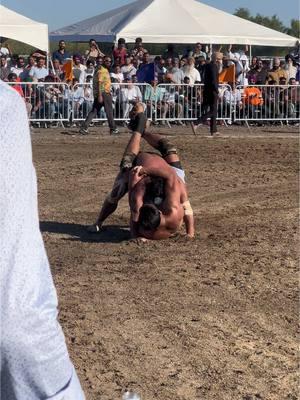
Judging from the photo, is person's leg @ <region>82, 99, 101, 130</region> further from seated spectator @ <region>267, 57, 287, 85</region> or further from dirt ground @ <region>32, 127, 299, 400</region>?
seated spectator @ <region>267, 57, 287, 85</region>

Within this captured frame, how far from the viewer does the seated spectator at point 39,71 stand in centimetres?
2217

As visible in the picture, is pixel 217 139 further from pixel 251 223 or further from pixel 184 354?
pixel 184 354

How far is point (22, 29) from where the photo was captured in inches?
886

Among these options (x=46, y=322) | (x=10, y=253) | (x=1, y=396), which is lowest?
(x=1, y=396)

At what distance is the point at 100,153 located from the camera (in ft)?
56.9

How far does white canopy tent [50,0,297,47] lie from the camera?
93.3 ft

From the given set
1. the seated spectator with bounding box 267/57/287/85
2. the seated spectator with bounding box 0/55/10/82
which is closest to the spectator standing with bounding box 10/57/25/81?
the seated spectator with bounding box 0/55/10/82

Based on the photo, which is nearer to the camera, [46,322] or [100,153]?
[46,322]

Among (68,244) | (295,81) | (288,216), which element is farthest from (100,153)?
(295,81)

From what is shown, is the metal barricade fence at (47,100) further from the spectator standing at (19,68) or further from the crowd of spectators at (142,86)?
the spectator standing at (19,68)

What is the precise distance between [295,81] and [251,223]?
14423 millimetres

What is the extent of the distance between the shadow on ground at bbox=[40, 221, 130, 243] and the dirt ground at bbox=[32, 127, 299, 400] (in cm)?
1

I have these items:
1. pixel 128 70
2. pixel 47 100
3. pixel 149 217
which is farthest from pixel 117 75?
pixel 149 217

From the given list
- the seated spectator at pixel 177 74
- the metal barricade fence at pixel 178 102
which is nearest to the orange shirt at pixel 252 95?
the metal barricade fence at pixel 178 102
